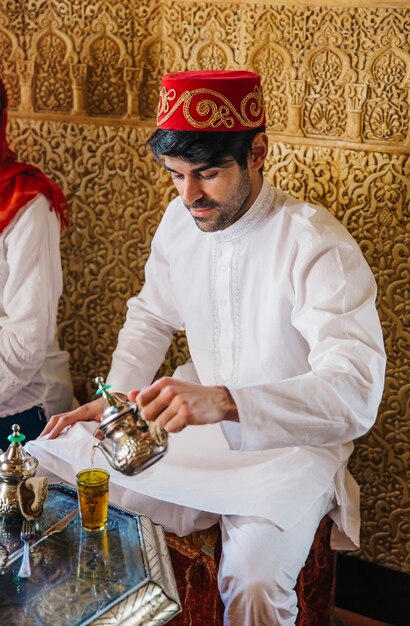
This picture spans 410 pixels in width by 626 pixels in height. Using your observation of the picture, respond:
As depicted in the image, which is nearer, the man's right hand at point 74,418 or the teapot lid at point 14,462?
the teapot lid at point 14,462

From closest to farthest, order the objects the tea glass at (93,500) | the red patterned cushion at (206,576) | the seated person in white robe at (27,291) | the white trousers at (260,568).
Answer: the tea glass at (93,500)
the white trousers at (260,568)
the red patterned cushion at (206,576)
the seated person in white robe at (27,291)

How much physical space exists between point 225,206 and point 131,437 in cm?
89

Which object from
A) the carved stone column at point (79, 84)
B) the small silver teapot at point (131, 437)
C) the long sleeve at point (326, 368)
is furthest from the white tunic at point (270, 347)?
the carved stone column at point (79, 84)

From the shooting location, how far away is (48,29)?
11.1 ft

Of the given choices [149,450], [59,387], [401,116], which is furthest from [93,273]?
[149,450]

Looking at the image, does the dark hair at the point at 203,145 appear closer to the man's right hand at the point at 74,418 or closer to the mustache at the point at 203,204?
the mustache at the point at 203,204

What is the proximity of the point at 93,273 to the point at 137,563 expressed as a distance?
5.90 ft

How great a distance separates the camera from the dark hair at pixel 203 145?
2.47 m

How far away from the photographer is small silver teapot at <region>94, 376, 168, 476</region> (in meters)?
1.89

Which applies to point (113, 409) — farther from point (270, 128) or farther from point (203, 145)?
point (270, 128)

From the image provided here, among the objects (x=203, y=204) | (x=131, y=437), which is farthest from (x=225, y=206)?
(x=131, y=437)

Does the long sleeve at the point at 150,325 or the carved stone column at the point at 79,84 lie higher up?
the carved stone column at the point at 79,84

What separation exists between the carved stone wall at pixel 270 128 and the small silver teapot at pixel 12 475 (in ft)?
4.54

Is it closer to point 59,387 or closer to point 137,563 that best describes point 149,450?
point 137,563
